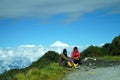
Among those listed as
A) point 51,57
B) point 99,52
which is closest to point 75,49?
point 99,52

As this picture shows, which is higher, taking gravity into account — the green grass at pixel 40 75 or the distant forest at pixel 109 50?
the distant forest at pixel 109 50

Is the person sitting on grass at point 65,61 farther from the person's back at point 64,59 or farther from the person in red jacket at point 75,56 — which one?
the person in red jacket at point 75,56

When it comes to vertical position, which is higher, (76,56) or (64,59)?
(76,56)

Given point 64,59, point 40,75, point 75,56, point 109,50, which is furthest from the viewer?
point 109,50

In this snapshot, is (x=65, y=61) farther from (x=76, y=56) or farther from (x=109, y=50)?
(x=109, y=50)

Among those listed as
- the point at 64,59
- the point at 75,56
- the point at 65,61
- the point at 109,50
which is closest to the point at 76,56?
the point at 75,56

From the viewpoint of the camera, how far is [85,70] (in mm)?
30312

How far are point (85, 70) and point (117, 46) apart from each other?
30.2m

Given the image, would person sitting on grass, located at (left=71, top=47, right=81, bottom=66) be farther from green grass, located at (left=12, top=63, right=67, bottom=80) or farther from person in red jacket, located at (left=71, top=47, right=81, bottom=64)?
green grass, located at (left=12, top=63, right=67, bottom=80)

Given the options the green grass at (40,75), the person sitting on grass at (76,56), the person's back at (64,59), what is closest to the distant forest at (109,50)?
the person sitting on grass at (76,56)

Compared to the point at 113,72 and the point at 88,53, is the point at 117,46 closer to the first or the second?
the point at 88,53

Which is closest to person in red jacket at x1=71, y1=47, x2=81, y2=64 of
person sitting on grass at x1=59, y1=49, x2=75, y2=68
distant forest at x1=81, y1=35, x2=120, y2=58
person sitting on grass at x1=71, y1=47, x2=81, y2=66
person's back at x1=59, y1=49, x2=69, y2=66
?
person sitting on grass at x1=71, y1=47, x2=81, y2=66

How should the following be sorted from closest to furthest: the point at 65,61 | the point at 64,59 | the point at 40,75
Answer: the point at 40,75 → the point at 65,61 → the point at 64,59

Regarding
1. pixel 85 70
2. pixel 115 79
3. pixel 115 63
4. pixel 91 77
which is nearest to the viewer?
pixel 115 79
